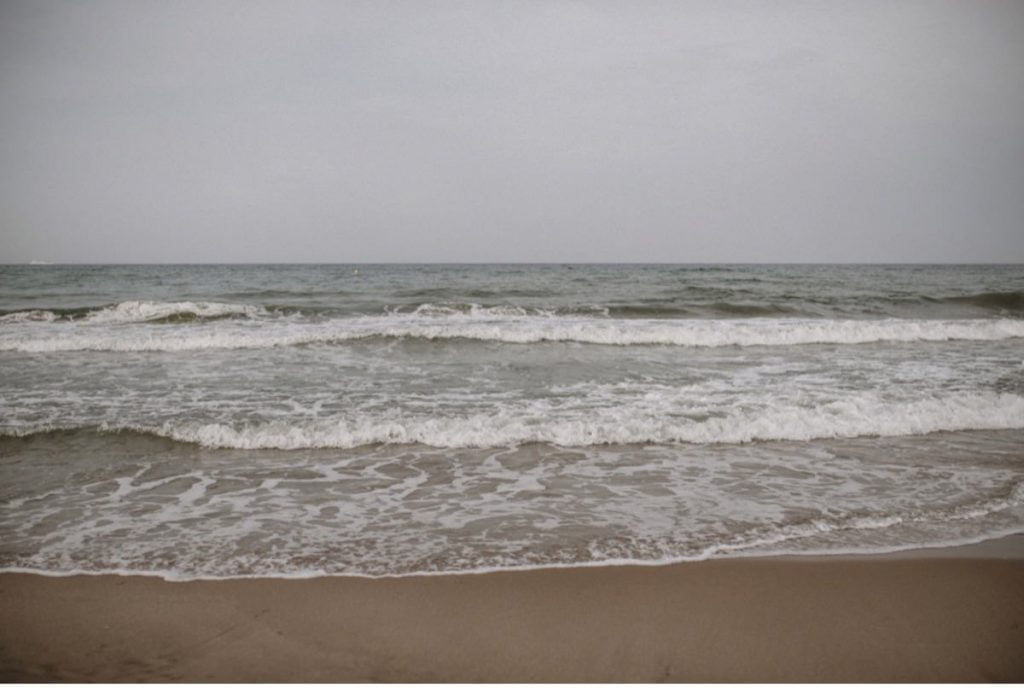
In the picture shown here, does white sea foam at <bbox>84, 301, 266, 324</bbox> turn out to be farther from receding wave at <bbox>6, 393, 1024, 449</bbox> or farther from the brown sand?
the brown sand

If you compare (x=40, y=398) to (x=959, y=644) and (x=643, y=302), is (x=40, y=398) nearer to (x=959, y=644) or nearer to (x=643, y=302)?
(x=959, y=644)

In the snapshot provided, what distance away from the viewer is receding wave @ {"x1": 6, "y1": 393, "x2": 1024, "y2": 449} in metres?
7.04

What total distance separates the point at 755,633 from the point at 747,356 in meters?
10.4

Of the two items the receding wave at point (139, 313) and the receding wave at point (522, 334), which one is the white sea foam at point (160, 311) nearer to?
the receding wave at point (139, 313)

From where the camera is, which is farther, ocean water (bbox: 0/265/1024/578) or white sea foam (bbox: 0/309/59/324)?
white sea foam (bbox: 0/309/59/324)

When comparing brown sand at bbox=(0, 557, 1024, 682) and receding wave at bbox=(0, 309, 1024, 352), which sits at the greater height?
receding wave at bbox=(0, 309, 1024, 352)

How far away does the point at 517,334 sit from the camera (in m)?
15.1

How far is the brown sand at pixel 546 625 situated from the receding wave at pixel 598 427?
3066 millimetres

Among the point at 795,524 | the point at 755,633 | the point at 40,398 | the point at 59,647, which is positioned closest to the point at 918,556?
the point at 795,524

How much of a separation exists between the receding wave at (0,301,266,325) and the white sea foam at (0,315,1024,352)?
2.15 meters

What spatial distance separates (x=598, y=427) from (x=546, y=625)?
4015mm

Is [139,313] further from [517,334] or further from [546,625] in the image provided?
[546,625]

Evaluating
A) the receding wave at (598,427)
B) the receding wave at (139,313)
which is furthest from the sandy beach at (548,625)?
the receding wave at (139,313)

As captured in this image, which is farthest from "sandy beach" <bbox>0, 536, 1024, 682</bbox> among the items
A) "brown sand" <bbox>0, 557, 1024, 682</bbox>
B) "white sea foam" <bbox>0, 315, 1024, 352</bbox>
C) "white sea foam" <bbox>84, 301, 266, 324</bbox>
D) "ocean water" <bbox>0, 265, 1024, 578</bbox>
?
"white sea foam" <bbox>84, 301, 266, 324</bbox>
